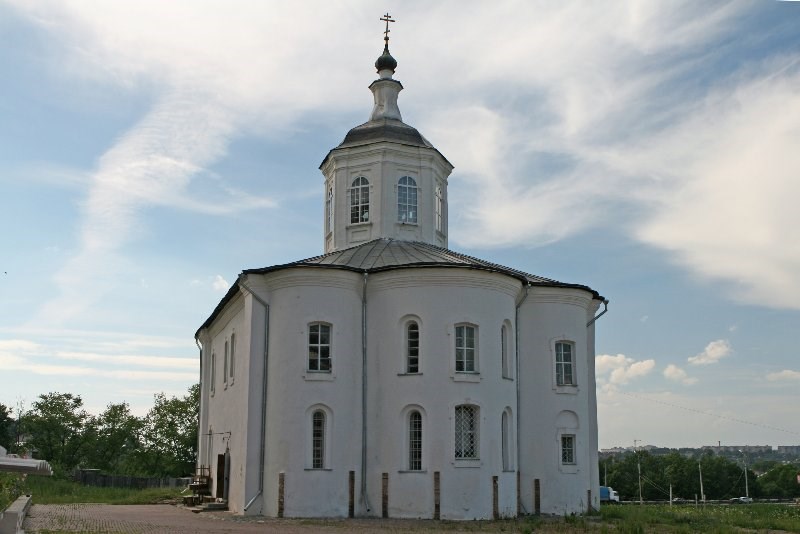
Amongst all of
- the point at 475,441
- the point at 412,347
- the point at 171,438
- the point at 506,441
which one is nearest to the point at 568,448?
the point at 506,441

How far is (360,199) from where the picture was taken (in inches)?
1267

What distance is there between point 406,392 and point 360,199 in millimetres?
9055

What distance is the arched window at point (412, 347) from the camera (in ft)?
85.8

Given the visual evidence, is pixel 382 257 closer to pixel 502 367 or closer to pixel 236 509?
pixel 502 367

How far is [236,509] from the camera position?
1035 inches

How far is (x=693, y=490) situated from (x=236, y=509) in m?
71.9

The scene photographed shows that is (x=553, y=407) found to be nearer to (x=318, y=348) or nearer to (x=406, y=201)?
(x=318, y=348)

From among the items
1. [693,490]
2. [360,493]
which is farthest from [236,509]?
[693,490]

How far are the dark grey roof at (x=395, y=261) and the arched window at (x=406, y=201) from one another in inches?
42.9

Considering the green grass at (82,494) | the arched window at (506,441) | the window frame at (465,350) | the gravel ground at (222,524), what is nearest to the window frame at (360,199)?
the window frame at (465,350)

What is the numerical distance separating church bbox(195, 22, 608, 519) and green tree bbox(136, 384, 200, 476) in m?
29.8

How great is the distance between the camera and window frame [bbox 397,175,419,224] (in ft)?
105

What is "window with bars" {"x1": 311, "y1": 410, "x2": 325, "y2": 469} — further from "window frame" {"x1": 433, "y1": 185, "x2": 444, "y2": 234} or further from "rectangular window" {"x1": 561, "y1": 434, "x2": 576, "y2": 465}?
"window frame" {"x1": 433, "y1": 185, "x2": 444, "y2": 234}

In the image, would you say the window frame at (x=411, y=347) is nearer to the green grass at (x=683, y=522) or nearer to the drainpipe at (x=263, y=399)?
the drainpipe at (x=263, y=399)
